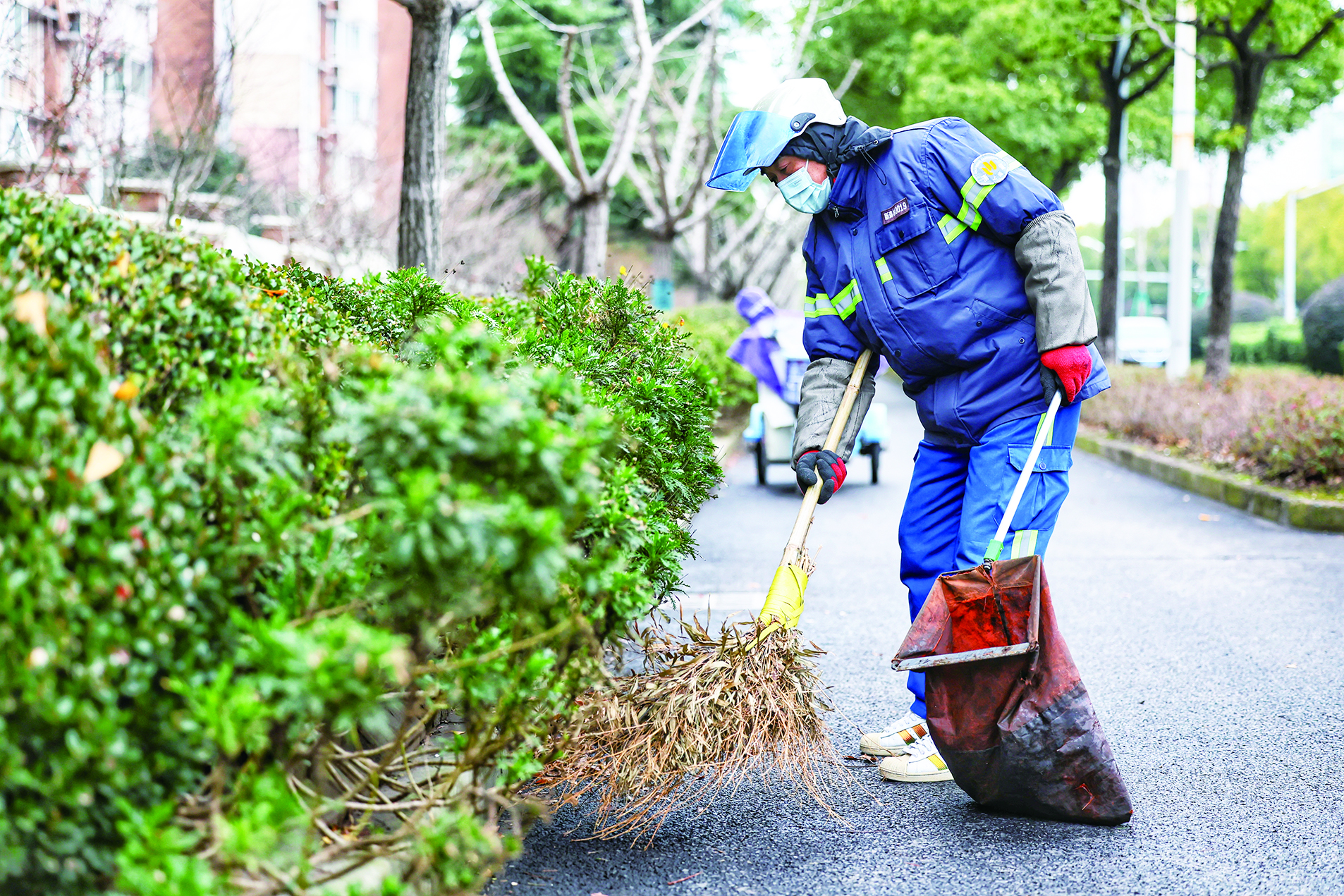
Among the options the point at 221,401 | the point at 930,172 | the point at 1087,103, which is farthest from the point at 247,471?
the point at 1087,103

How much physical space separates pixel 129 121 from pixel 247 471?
1265 cm

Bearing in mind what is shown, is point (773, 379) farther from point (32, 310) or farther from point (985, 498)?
point (32, 310)

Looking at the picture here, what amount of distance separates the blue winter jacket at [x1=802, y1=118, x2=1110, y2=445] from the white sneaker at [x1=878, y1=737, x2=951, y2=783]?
0.96m

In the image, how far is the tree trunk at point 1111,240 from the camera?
59.8 ft

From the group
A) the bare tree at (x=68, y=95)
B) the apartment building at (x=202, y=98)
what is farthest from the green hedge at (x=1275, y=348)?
the bare tree at (x=68, y=95)

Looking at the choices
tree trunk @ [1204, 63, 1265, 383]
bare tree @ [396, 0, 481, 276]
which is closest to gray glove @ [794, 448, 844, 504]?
bare tree @ [396, 0, 481, 276]

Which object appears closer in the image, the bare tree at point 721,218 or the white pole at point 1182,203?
the white pole at point 1182,203

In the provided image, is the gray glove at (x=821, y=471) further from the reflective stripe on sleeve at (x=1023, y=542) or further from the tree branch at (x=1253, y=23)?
the tree branch at (x=1253, y=23)

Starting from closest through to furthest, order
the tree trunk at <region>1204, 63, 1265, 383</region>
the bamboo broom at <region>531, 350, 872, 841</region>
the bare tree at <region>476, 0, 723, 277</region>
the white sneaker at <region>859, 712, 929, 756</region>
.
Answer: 1. the bamboo broom at <region>531, 350, 872, 841</region>
2. the white sneaker at <region>859, 712, 929, 756</region>
3. the bare tree at <region>476, 0, 723, 277</region>
4. the tree trunk at <region>1204, 63, 1265, 383</region>

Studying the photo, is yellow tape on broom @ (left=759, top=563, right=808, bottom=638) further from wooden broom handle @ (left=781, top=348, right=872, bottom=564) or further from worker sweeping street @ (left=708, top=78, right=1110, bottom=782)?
worker sweeping street @ (left=708, top=78, right=1110, bottom=782)

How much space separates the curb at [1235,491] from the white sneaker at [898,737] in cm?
562

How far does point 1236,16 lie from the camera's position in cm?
1363

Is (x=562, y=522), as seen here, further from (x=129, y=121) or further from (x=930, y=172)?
(x=129, y=121)

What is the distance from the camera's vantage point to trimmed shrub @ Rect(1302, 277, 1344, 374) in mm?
20594
